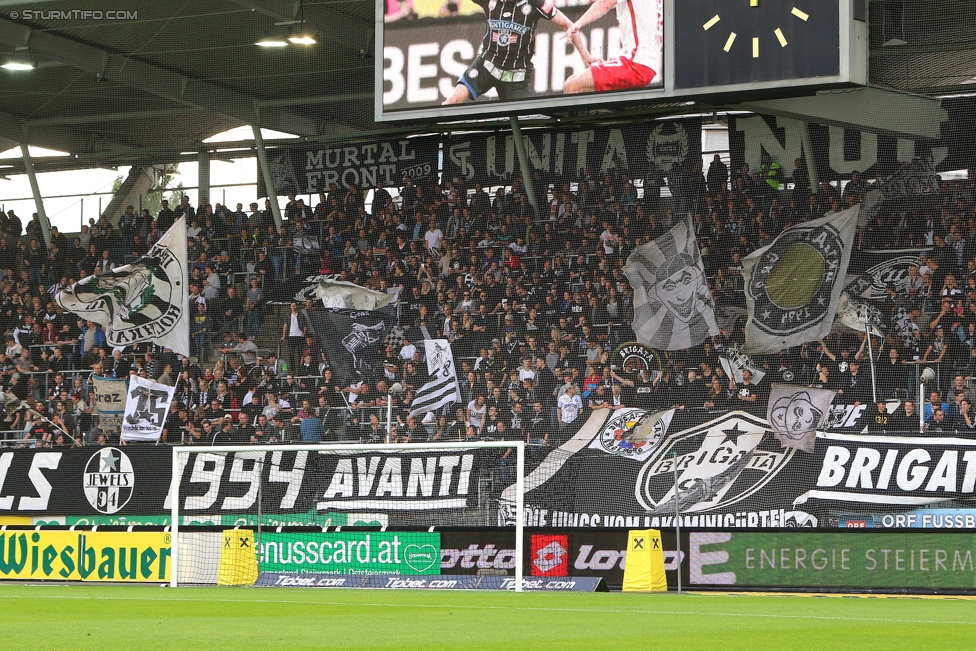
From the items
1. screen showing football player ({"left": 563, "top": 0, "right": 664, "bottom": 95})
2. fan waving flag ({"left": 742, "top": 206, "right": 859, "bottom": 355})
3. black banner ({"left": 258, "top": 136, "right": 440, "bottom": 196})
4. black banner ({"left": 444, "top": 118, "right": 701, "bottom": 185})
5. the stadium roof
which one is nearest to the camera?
screen showing football player ({"left": 563, "top": 0, "right": 664, "bottom": 95})

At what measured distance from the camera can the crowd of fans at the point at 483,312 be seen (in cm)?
2139

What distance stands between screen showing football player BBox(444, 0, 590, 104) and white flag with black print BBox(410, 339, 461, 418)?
6179mm

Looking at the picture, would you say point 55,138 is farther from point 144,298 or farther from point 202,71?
point 144,298

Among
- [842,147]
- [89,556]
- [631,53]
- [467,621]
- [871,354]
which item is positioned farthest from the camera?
[842,147]

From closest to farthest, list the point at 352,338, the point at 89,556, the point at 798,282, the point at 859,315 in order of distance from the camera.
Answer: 1. the point at 89,556
2. the point at 859,315
3. the point at 798,282
4. the point at 352,338

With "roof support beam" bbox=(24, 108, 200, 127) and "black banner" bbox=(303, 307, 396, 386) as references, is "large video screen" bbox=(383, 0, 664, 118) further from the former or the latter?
"roof support beam" bbox=(24, 108, 200, 127)

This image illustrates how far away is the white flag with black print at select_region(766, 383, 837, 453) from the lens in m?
20.1

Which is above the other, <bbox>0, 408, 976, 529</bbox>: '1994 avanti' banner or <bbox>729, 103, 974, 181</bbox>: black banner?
<bbox>729, 103, 974, 181</bbox>: black banner

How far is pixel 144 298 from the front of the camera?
26141 millimetres

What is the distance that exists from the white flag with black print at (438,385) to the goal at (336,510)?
2.90 m

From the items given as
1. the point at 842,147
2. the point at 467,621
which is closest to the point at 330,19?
the point at 842,147

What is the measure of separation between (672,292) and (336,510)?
6.92 metres

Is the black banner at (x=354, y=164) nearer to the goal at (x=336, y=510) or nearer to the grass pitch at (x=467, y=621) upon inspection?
the goal at (x=336, y=510)

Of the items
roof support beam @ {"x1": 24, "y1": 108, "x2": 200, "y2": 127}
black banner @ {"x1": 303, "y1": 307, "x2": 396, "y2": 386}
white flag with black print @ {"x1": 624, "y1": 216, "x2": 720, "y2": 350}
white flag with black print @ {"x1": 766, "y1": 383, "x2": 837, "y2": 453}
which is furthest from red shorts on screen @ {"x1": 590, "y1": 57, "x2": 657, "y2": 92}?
roof support beam @ {"x1": 24, "y1": 108, "x2": 200, "y2": 127}
